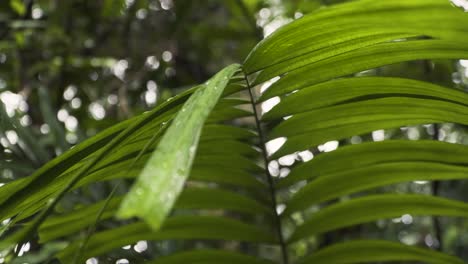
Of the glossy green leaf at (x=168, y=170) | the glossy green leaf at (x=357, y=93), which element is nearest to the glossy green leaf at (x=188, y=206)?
the glossy green leaf at (x=357, y=93)

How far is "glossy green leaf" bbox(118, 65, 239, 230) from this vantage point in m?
0.26

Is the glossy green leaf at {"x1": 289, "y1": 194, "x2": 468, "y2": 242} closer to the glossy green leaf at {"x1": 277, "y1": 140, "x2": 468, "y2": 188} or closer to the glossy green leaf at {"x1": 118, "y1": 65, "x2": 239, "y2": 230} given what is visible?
the glossy green leaf at {"x1": 277, "y1": 140, "x2": 468, "y2": 188}

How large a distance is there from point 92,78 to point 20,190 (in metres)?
1.41

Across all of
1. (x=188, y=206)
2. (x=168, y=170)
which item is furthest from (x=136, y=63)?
(x=168, y=170)

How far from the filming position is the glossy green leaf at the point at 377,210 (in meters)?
0.67

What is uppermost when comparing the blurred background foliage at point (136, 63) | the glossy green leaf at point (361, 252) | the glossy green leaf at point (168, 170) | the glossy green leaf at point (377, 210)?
the blurred background foliage at point (136, 63)

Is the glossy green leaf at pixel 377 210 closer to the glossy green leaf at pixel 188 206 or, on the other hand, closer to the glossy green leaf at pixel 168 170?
the glossy green leaf at pixel 188 206

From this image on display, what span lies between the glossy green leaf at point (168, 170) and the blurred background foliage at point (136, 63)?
0.78 metres

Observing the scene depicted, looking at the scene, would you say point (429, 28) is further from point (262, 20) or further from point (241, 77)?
point (262, 20)

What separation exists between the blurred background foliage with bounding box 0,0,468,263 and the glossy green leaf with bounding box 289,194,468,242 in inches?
18.6

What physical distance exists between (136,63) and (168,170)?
5.19ft

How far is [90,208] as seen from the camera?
696 millimetres

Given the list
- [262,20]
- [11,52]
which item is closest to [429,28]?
[11,52]

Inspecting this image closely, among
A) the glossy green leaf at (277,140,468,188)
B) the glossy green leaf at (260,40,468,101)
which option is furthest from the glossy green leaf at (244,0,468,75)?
the glossy green leaf at (277,140,468,188)
